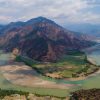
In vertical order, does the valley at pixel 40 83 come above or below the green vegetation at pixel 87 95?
above

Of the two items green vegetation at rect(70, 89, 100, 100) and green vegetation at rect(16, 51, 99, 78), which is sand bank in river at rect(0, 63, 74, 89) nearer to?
green vegetation at rect(16, 51, 99, 78)

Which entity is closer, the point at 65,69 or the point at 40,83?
the point at 40,83

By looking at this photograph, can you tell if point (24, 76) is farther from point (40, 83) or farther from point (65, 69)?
point (65, 69)

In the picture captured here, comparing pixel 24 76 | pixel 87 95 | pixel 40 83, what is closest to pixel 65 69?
pixel 24 76

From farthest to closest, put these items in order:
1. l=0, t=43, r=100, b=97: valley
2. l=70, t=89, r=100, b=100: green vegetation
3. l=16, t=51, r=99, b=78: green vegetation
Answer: l=16, t=51, r=99, b=78: green vegetation → l=0, t=43, r=100, b=97: valley → l=70, t=89, r=100, b=100: green vegetation

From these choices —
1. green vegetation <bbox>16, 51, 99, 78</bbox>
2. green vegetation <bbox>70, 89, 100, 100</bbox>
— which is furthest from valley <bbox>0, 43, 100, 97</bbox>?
green vegetation <bbox>70, 89, 100, 100</bbox>

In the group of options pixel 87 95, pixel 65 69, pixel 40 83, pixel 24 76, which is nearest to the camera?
pixel 87 95

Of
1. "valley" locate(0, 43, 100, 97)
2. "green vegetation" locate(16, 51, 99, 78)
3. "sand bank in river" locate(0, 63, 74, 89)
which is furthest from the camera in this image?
"green vegetation" locate(16, 51, 99, 78)

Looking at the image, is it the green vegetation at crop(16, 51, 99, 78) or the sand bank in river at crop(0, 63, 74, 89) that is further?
the green vegetation at crop(16, 51, 99, 78)

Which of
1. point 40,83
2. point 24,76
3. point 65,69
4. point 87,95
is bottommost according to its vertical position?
point 87,95

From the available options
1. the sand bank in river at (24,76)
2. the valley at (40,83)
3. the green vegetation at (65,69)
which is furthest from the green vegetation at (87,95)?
the green vegetation at (65,69)

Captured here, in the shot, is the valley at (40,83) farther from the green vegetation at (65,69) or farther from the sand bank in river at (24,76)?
the green vegetation at (65,69)

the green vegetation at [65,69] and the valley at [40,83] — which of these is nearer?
the valley at [40,83]
